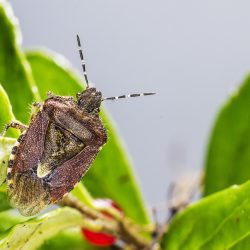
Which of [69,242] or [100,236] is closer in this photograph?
[100,236]

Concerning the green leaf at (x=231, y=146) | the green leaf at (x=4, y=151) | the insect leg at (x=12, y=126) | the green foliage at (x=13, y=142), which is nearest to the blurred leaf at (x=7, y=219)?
the green foliage at (x=13, y=142)

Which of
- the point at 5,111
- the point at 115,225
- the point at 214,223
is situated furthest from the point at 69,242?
the point at 5,111

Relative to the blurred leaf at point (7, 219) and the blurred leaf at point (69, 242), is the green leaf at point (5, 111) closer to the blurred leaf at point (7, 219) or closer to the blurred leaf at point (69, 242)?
the blurred leaf at point (7, 219)

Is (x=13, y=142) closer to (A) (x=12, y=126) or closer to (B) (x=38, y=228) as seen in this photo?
(A) (x=12, y=126)

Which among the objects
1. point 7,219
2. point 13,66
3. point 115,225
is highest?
point 13,66

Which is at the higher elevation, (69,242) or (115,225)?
(115,225)
